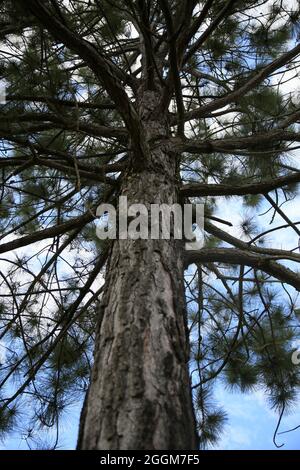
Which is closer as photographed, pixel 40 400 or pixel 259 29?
pixel 40 400

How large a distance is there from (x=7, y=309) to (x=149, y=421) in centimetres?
217

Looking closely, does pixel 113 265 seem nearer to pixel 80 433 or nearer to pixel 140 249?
pixel 140 249

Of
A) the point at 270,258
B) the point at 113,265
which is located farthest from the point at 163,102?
the point at 113,265

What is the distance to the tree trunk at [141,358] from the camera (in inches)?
40.5

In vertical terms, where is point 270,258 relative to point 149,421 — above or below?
above

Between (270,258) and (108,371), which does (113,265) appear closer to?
(108,371)

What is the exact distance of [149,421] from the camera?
103 cm

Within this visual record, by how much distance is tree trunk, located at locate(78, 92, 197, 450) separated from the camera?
3.37 feet

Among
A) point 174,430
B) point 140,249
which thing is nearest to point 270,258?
point 140,249

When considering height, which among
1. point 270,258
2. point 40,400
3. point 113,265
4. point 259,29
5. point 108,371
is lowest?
point 108,371

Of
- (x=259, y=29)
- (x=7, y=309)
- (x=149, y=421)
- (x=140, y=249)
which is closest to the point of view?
(x=149, y=421)

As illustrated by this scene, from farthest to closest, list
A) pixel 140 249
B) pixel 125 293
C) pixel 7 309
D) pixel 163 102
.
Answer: pixel 7 309 < pixel 163 102 < pixel 140 249 < pixel 125 293

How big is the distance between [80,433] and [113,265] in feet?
2.21

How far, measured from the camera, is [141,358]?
120 centimetres
